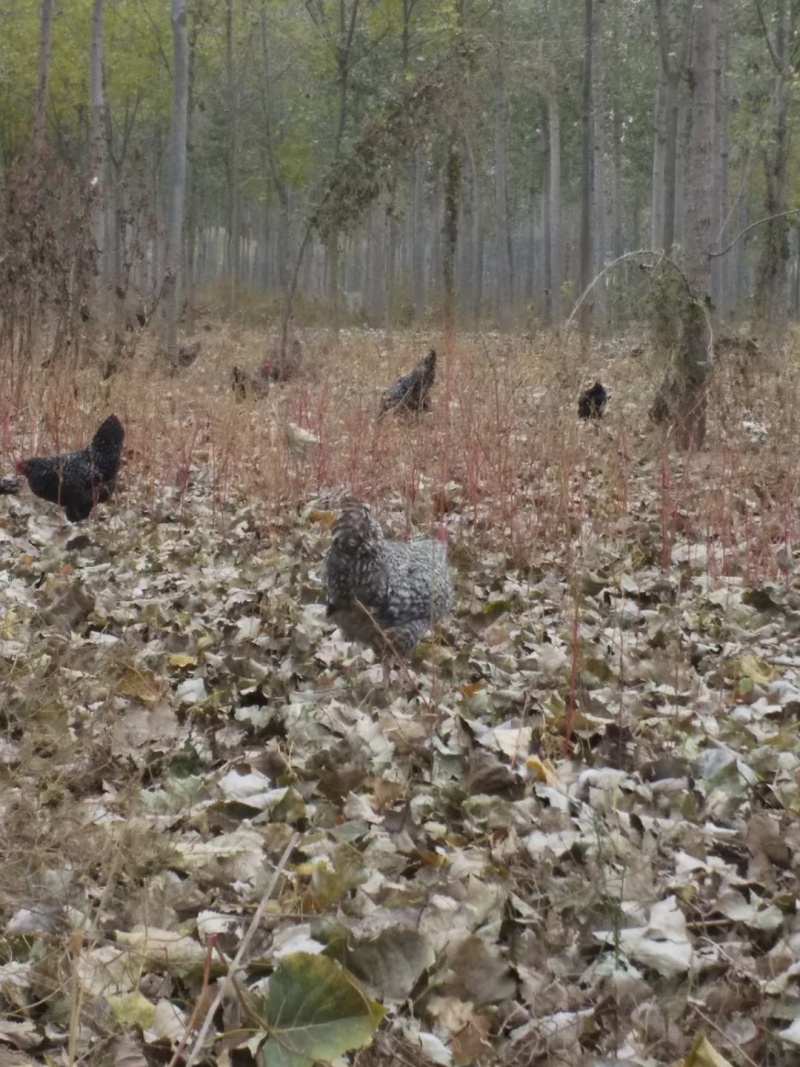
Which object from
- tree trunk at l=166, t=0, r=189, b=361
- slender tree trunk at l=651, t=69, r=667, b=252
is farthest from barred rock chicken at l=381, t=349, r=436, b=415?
slender tree trunk at l=651, t=69, r=667, b=252

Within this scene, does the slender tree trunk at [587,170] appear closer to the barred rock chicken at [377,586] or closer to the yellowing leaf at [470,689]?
the barred rock chicken at [377,586]

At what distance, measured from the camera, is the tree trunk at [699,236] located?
7.04 metres

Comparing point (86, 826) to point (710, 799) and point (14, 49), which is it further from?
point (14, 49)

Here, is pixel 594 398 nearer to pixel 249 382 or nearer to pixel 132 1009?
pixel 249 382

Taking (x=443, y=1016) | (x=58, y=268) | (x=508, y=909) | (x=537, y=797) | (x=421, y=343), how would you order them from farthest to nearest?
1. (x=421, y=343)
2. (x=58, y=268)
3. (x=537, y=797)
4. (x=508, y=909)
5. (x=443, y=1016)

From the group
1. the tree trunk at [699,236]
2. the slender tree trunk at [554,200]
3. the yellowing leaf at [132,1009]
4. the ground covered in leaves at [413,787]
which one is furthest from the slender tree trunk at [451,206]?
the yellowing leaf at [132,1009]

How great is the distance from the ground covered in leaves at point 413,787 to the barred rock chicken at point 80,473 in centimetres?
17

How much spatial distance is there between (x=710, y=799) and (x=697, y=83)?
6.39m

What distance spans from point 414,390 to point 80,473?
12.0ft

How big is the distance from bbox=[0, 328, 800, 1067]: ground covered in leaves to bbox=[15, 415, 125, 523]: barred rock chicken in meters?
0.17

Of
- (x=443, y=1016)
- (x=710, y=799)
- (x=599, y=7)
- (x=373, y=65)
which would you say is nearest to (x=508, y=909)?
(x=443, y=1016)

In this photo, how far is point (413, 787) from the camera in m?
2.80

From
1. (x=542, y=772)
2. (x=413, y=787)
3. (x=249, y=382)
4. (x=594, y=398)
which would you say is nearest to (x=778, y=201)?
(x=594, y=398)

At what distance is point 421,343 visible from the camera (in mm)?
16250
